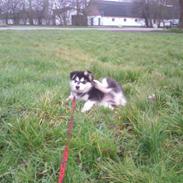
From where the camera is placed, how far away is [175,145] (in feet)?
9.66

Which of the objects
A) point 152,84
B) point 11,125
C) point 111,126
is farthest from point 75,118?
point 152,84

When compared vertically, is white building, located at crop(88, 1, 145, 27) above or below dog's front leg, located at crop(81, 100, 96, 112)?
below

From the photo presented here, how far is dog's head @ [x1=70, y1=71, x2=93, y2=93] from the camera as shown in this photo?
449 centimetres

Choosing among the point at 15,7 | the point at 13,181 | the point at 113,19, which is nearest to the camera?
the point at 13,181

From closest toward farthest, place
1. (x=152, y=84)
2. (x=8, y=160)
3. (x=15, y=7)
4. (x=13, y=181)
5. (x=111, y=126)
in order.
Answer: (x=13, y=181) < (x=8, y=160) < (x=111, y=126) < (x=152, y=84) < (x=15, y=7)

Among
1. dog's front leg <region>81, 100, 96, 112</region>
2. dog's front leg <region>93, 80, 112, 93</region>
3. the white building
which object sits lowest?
the white building

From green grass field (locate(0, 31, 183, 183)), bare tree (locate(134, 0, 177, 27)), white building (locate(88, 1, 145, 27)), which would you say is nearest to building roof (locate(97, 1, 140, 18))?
white building (locate(88, 1, 145, 27))

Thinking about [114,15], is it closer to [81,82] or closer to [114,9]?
[114,9]

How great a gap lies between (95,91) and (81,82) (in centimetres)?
24

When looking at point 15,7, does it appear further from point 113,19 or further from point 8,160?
point 8,160

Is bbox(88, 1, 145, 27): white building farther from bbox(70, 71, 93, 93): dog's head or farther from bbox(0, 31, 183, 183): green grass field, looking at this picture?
bbox(0, 31, 183, 183): green grass field

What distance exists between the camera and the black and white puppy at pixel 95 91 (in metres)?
4.29

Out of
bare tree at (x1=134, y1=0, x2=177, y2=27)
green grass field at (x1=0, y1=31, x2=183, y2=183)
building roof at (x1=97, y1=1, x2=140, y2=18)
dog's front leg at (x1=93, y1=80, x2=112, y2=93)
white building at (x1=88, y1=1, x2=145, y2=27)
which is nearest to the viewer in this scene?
green grass field at (x1=0, y1=31, x2=183, y2=183)

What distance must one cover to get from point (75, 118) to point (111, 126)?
0.40 meters
